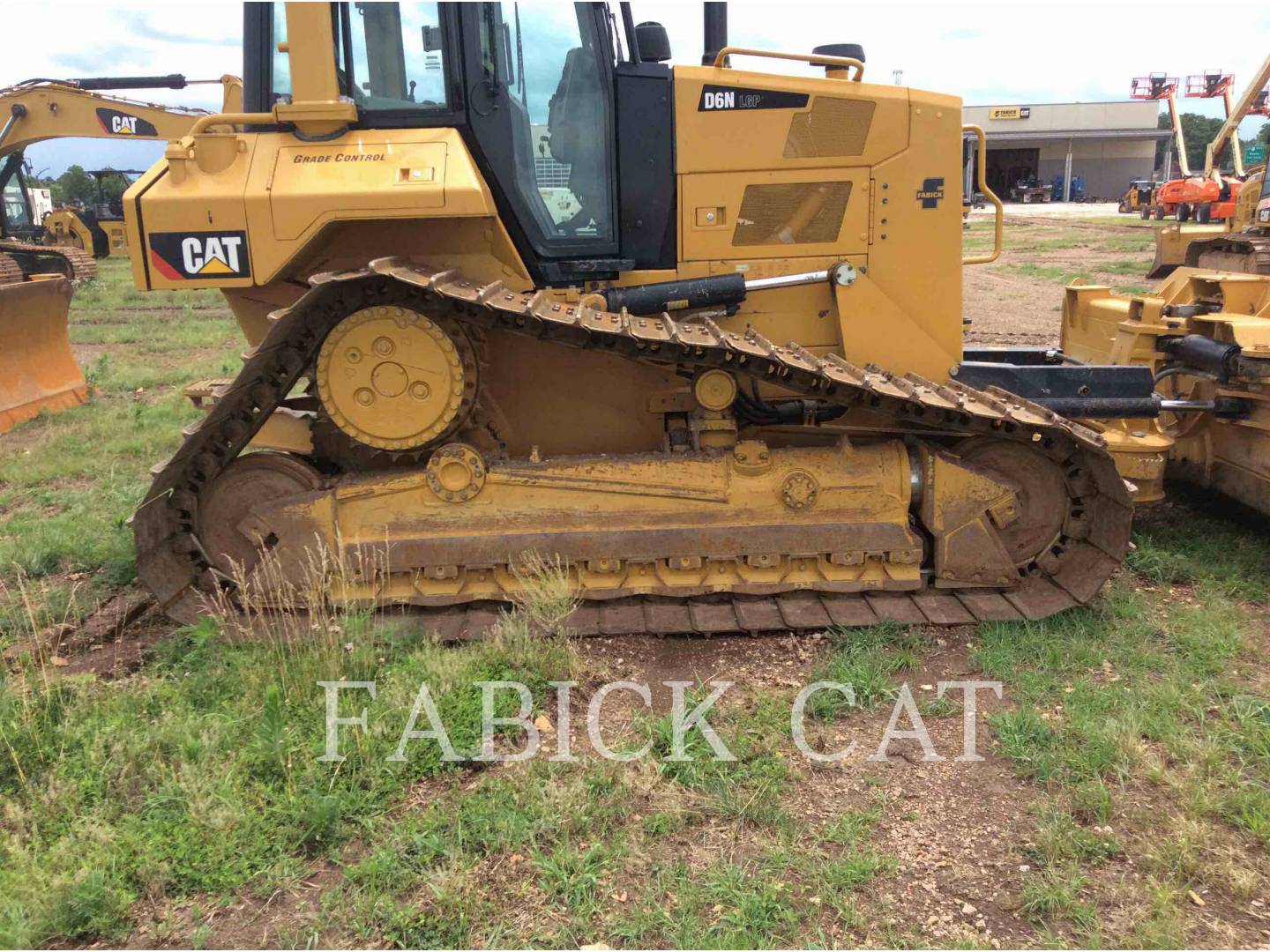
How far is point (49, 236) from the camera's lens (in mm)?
27594

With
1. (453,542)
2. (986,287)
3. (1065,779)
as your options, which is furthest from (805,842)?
(986,287)

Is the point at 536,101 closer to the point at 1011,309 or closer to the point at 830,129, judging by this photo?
the point at 830,129

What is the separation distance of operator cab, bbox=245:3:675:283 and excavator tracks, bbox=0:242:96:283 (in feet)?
45.8

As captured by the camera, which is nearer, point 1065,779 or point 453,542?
point 1065,779

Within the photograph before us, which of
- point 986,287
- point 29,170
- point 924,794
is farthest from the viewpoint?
point 29,170

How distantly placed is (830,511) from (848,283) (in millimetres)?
1236

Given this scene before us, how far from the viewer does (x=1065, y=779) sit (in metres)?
3.39

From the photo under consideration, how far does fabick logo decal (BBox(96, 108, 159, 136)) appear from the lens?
17.1 m

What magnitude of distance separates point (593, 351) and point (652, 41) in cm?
157

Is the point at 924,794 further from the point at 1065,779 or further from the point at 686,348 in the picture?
the point at 686,348

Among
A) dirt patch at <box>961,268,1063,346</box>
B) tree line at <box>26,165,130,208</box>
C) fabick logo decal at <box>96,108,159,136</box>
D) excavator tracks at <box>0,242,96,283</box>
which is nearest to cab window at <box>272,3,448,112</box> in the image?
dirt patch at <box>961,268,1063,346</box>

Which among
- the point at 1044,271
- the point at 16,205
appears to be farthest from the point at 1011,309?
the point at 16,205

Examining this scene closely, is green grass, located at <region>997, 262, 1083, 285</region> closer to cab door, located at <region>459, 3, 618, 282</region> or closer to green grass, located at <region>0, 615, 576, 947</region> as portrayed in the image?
cab door, located at <region>459, 3, 618, 282</region>

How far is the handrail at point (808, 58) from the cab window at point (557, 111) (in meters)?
0.66
